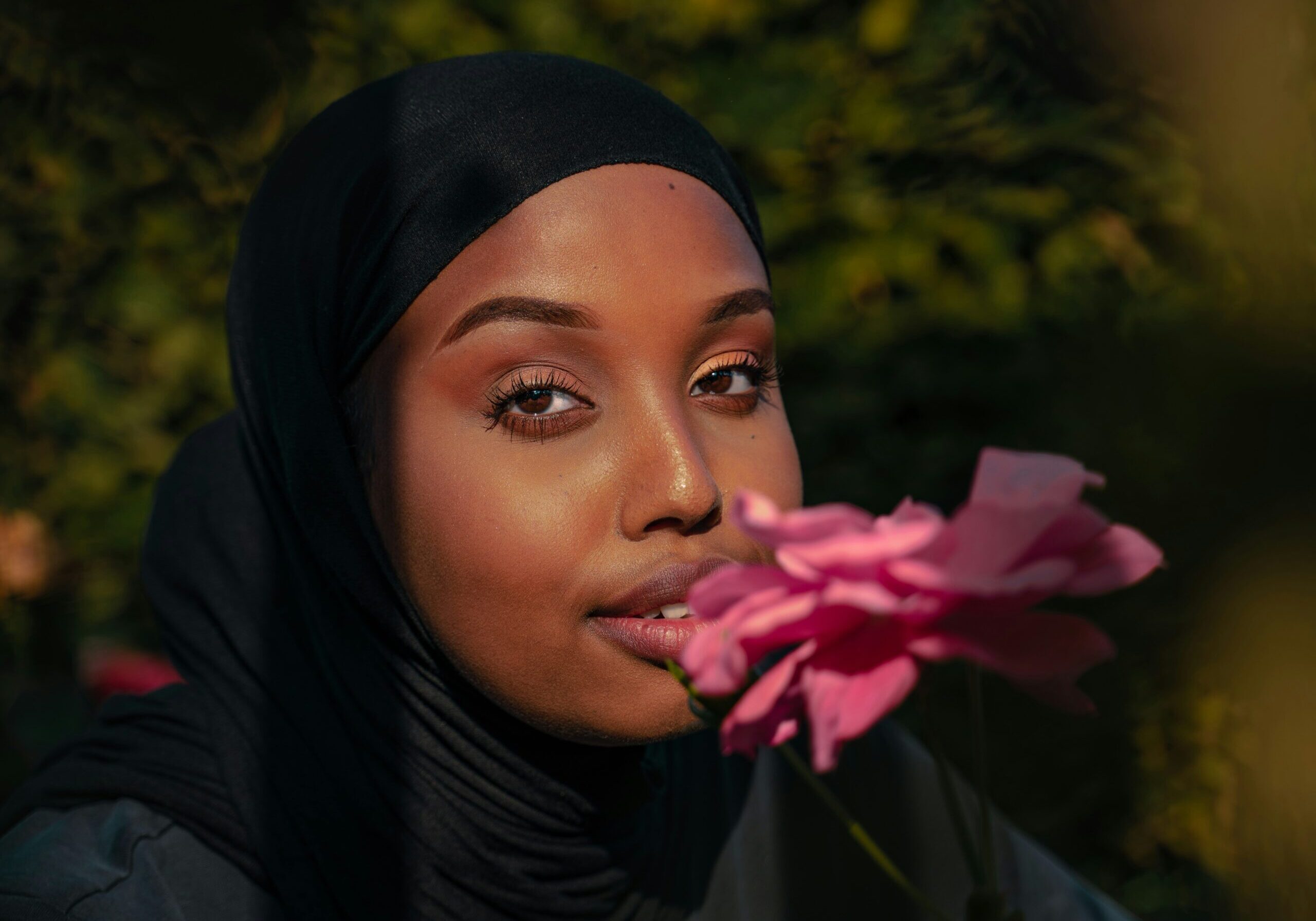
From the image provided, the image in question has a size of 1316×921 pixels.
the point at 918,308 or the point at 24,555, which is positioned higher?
the point at 918,308

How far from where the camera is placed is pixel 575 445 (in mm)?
1342

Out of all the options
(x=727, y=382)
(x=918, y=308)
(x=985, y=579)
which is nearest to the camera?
(x=985, y=579)

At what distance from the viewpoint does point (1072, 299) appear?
2891mm

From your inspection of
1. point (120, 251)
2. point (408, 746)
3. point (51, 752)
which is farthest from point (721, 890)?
point (120, 251)

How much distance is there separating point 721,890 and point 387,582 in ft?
2.53

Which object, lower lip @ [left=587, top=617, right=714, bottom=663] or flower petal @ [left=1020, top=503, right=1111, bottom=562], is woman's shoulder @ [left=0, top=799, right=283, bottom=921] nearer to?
lower lip @ [left=587, top=617, right=714, bottom=663]

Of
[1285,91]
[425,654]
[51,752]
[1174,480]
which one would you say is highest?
[1285,91]

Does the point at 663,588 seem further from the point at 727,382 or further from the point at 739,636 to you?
the point at 739,636

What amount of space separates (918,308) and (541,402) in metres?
1.82

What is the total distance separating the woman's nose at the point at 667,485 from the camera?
1.28 m

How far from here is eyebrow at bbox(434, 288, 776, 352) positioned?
52.4 inches

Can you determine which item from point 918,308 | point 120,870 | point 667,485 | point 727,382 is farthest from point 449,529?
point 918,308

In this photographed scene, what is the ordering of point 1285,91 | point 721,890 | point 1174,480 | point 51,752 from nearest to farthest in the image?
1. point 51,752
2. point 721,890
3. point 1285,91
4. point 1174,480

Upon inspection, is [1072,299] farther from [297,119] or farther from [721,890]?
[297,119]
